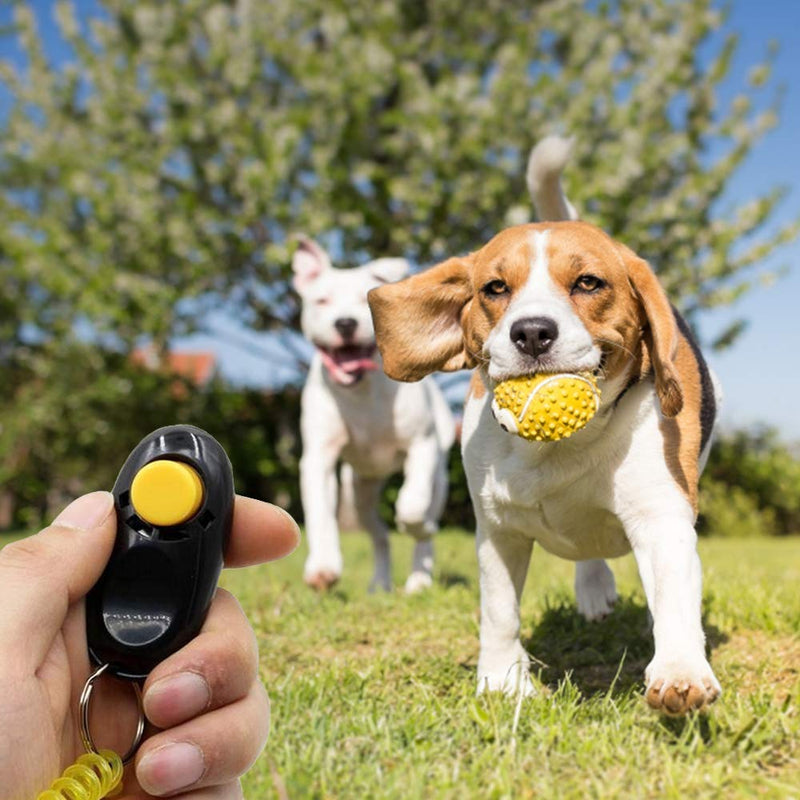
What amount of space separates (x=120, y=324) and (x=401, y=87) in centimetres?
626

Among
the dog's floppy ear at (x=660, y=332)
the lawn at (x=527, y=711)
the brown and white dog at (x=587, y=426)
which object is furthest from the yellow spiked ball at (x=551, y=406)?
the lawn at (x=527, y=711)

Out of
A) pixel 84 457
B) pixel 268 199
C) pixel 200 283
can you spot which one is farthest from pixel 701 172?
pixel 84 457

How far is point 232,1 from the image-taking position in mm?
16203

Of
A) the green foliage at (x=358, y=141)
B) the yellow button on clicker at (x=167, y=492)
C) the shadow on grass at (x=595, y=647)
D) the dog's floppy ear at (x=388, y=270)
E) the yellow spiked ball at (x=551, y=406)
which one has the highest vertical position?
the green foliage at (x=358, y=141)

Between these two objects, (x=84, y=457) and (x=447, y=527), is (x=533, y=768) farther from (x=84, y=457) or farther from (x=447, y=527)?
(x=84, y=457)

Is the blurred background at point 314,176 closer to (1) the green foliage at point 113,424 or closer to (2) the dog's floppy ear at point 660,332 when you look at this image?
(1) the green foliage at point 113,424

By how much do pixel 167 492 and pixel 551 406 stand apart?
1184 millimetres

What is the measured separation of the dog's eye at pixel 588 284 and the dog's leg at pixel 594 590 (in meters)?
1.61

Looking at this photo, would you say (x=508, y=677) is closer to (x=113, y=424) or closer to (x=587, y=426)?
(x=587, y=426)

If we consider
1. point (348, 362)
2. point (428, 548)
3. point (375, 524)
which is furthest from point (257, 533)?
point (375, 524)

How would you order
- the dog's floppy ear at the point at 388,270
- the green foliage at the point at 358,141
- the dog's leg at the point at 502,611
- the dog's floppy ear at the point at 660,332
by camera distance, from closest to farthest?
the dog's floppy ear at the point at 660,332 → the dog's leg at the point at 502,611 → the dog's floppy ear at the point at 388,270 → the green foliage at the point at 358,141

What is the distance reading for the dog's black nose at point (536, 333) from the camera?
2508mm

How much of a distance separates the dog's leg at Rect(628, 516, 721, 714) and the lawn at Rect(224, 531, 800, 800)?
144 mm

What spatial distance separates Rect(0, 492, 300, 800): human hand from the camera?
163cm
